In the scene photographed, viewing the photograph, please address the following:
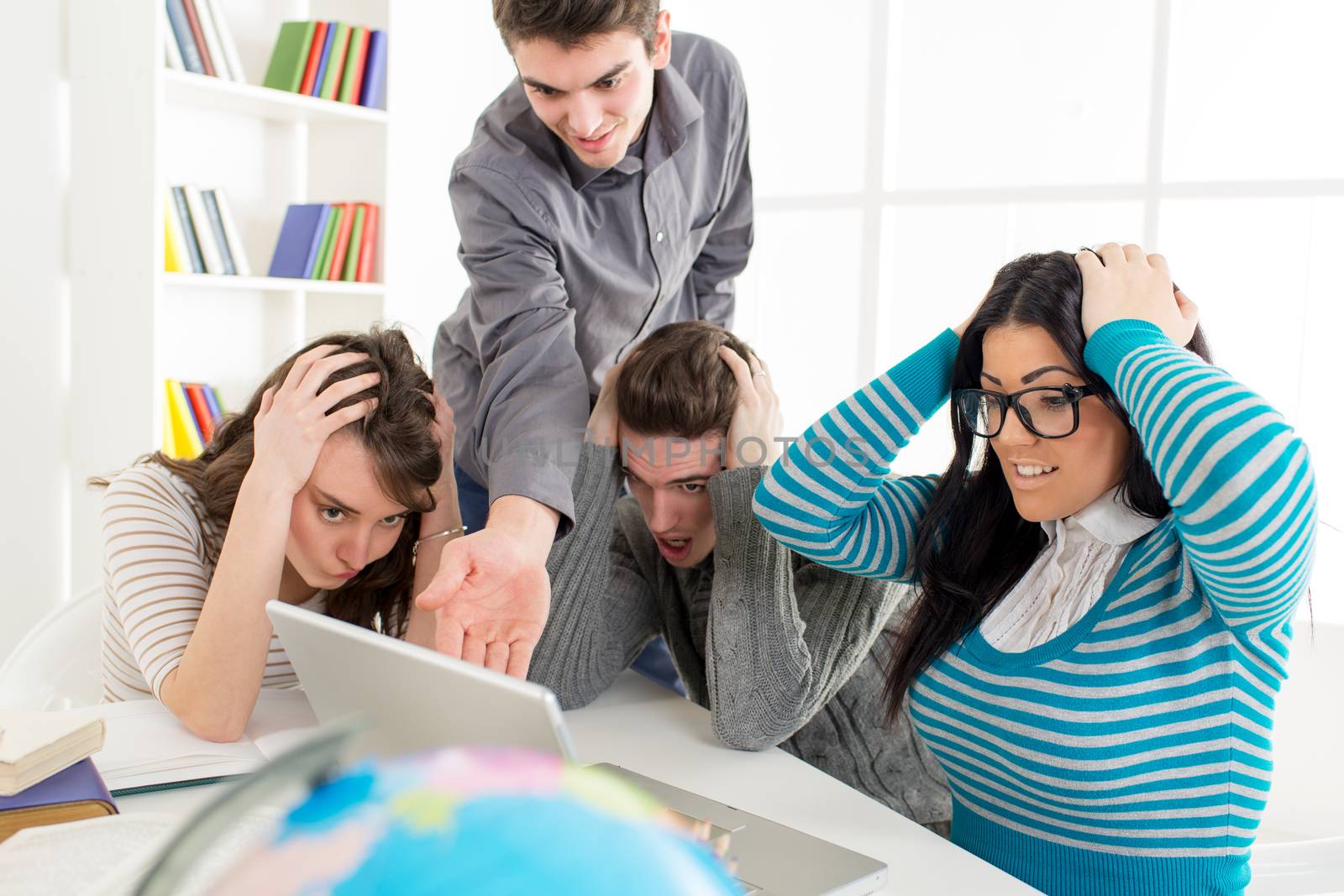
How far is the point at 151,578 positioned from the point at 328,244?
208 centimetres

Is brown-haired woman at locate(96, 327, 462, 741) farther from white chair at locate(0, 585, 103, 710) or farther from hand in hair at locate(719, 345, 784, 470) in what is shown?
hand in hair at locate(719, 345, 784, 470)

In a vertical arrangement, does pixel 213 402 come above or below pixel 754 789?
above

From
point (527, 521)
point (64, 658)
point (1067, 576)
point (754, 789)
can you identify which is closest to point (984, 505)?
point (1067, 576)

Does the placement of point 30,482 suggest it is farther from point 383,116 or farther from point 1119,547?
point 1119,547

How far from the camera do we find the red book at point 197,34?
284cm

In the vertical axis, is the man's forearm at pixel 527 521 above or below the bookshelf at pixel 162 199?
below

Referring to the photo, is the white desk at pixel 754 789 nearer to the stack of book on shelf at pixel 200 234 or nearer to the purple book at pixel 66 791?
the purple book at pixel 66 791

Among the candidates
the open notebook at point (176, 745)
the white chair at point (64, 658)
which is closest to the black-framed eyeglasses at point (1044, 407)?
the open notebook at point (176, 745)

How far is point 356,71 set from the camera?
3258mm

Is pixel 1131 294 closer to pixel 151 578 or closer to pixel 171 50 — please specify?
pixel 151 578

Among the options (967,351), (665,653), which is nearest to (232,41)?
(665,653)

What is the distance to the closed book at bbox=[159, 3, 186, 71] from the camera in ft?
9.18

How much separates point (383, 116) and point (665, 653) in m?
2.05

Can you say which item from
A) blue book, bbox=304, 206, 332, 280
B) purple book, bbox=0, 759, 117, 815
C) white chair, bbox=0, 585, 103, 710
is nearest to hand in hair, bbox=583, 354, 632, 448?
white chair, bbox=0, 585, 103, 710
